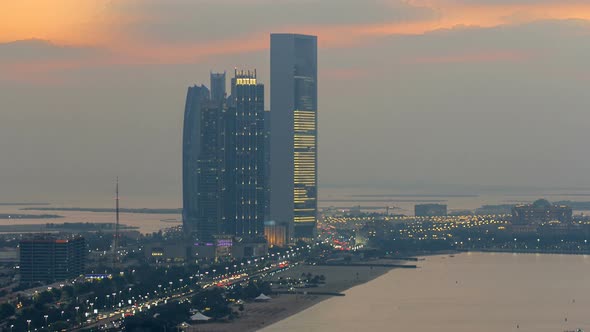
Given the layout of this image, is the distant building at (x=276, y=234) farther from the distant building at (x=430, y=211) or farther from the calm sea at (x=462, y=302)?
the distant building at (x=430, y=211)

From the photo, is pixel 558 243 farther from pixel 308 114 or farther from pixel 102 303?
pixel 102 303

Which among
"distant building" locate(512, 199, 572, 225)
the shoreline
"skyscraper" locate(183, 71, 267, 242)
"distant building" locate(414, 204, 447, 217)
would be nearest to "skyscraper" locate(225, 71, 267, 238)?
"skyscraper" locate(183, 71, 267, 242)

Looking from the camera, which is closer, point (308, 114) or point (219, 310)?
point (219, 310)

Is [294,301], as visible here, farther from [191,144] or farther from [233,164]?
[191,144]

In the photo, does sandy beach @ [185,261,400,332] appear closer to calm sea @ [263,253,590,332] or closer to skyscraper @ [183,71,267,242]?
calm sea @ [263,253,590,332]

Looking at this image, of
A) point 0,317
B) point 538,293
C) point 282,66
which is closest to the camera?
point 0,317

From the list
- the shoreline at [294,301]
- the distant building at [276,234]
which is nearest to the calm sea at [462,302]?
the shoreline at [294,301]

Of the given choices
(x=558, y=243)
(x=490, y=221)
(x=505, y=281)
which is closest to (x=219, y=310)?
(x=505, y=281)
